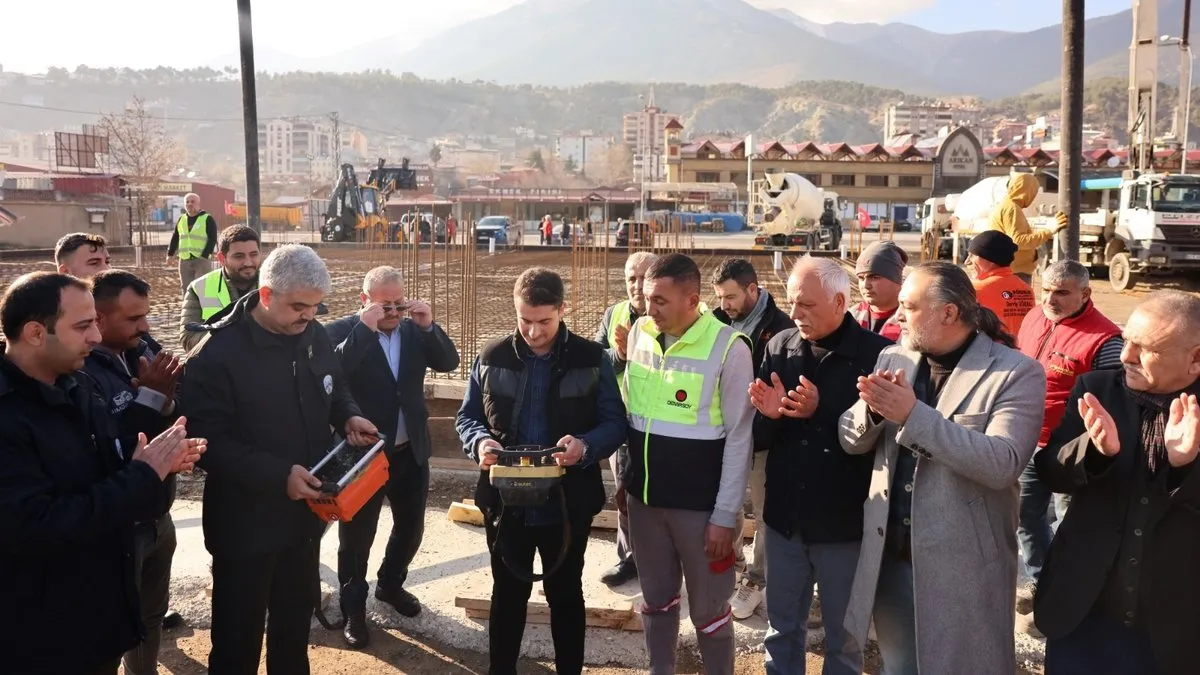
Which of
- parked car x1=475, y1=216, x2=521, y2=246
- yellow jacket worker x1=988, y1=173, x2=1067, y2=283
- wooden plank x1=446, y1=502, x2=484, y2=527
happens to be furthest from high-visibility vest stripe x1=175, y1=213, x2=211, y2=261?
parked car x1=475, y1=216, x2=521, y2=246

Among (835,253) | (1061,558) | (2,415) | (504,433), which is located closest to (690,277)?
(504,433)

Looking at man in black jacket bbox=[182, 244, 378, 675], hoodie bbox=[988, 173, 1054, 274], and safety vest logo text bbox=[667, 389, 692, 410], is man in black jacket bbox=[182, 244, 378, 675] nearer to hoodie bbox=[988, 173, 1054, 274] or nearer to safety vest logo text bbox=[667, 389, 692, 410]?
safety vest logo text bbox=[667, 389, 692, 410]

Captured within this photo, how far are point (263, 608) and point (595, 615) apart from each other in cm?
151

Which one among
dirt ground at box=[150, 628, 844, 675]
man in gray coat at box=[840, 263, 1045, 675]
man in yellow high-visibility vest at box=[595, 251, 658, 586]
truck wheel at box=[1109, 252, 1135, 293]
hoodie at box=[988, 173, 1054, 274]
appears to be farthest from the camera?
truck wheel at box=[1109, 252, 1135, 293]

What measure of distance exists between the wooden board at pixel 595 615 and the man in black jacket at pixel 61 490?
171 cm

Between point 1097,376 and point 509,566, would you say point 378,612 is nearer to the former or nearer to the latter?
point 509,566

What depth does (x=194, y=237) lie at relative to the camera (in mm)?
9867

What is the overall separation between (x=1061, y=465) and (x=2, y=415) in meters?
2.77

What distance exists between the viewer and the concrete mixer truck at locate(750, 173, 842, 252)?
1094 inches

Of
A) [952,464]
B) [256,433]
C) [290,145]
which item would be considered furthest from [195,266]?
[290,145]

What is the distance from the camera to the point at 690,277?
119 inches

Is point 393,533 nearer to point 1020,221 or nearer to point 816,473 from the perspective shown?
point 816,473

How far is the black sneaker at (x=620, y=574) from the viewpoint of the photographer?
426 cm

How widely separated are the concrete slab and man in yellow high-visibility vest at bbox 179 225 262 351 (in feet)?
4.03
